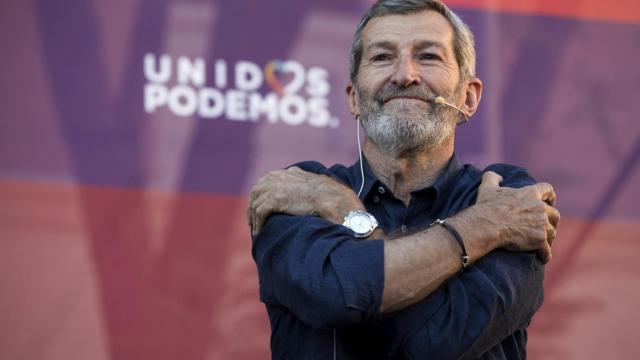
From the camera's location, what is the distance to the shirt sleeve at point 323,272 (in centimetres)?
179

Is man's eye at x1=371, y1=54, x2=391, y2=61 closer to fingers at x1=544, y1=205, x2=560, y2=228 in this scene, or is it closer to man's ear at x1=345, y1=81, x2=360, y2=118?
man's ear at x1=345, y1=81, x2=360, y2=118

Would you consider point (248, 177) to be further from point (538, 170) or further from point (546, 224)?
point (546, 224)

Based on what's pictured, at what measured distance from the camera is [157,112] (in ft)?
11.0

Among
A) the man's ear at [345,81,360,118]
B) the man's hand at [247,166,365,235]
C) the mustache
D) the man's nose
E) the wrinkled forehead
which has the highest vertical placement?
the wrinkled forehead

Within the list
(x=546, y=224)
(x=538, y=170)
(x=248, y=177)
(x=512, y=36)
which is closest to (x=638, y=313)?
(x=538, y=170)

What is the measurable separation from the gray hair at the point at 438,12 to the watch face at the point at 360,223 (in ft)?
1.58

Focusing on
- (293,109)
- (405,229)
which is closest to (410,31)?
(405,229)

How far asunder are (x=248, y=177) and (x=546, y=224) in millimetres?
1633

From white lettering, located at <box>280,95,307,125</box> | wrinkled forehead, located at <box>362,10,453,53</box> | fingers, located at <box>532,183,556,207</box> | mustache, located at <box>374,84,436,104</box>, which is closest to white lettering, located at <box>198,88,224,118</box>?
white lettering, located at <box>280,95,307,125</box>

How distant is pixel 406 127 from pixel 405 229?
0.23m

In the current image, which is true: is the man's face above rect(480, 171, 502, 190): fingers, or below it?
above

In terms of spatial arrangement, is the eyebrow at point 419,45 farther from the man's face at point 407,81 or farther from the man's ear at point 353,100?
the man's ear at point 353,100

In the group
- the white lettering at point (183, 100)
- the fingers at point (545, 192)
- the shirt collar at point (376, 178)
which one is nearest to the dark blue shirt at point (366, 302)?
the fingers at point (545, 192)

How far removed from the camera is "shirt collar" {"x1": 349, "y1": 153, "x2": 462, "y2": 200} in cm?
215
